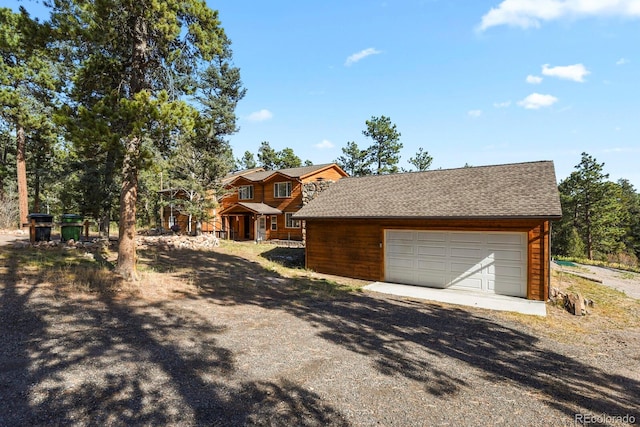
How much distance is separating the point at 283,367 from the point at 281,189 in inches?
953

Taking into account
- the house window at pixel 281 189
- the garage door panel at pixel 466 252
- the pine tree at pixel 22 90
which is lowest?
the garage door panel at pixel 466 252

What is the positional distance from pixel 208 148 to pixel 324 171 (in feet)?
32.8

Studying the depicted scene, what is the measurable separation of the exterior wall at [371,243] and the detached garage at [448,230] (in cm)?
3

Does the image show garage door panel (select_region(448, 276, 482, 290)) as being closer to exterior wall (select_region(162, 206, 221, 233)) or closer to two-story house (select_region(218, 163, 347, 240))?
two-story house (select_region(218, 163, 347, 240))

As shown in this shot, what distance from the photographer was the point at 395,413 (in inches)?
151

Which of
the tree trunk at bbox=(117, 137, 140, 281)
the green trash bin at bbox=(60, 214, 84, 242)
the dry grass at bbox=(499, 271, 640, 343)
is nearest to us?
the dry grass at bbox=(499, 271, 640, 343)

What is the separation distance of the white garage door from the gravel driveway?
9.28 ft

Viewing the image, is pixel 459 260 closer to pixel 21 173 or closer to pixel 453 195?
pixel 453 195

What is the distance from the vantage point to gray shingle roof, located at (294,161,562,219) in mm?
10664

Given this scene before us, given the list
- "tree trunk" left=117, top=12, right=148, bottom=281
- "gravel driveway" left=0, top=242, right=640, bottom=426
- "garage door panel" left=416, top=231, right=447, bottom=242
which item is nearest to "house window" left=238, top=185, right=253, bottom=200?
"tree trunk" left=117, top=12, right=148, bottom=281

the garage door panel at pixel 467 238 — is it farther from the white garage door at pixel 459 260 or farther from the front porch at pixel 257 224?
the front porch at pixel 257 224

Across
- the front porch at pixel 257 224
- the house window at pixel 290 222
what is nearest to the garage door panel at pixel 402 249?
the front porch at pixel 257 224

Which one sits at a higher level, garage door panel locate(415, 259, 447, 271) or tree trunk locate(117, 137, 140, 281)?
tree trunk locate(117, 137, 140, 281)

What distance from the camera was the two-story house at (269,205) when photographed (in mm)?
27141
